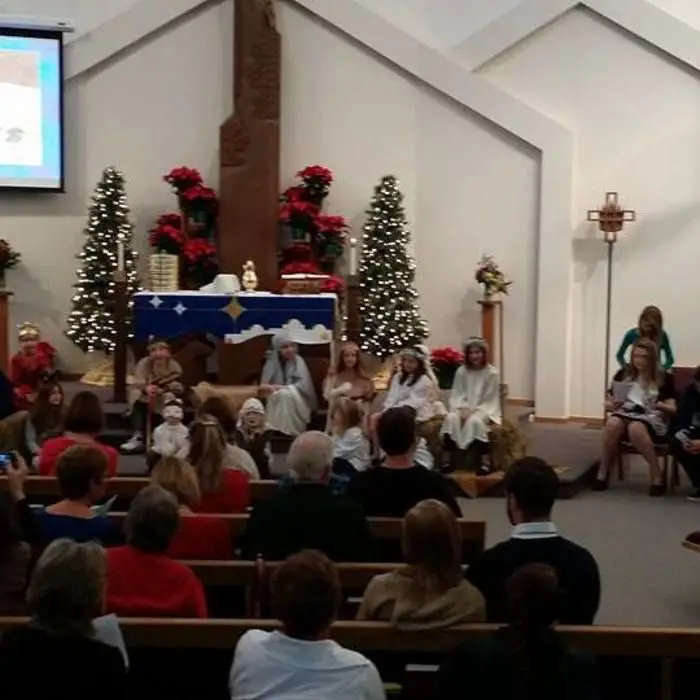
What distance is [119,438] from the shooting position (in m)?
9.41

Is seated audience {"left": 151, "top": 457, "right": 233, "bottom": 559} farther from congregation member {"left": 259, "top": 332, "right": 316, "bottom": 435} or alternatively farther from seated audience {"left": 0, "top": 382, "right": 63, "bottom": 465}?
congregation member {"left": 259, "top": 332, "right": 316, "bottom": 435}

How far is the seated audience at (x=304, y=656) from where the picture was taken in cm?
289

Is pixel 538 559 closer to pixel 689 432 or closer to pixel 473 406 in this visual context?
pixel 689 432

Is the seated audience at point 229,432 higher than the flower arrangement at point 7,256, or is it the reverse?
the flower arrangement at point 7,256

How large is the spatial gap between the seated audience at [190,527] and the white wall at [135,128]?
7338 millimetres

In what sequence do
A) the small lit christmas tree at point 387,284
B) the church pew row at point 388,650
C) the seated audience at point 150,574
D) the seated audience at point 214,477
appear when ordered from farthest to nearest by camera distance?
the small lit christmas tree at point 387,284 < the seated audience at point 214,477 < the seated audience at point 150,574 < the church pew row at point 388,650

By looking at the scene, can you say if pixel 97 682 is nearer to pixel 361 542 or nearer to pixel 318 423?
pixel 361 542

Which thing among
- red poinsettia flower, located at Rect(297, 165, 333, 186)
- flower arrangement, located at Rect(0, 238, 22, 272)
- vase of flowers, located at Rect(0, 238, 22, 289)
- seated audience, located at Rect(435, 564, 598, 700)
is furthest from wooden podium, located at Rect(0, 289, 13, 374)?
seated audience, located at Rect(435, 564, 598, 700)

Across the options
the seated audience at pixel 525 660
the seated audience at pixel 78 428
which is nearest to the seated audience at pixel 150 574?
the seated audience at pixel 525 660

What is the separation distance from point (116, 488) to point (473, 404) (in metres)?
3.74

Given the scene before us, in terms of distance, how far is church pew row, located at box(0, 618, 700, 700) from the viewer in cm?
338

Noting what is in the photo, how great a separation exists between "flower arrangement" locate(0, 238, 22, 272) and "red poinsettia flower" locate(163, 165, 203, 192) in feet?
5.15

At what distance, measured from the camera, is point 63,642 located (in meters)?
2.85

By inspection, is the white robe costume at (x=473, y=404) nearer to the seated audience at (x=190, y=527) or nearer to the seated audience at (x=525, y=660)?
the seated audience at (x=190, y=527)
